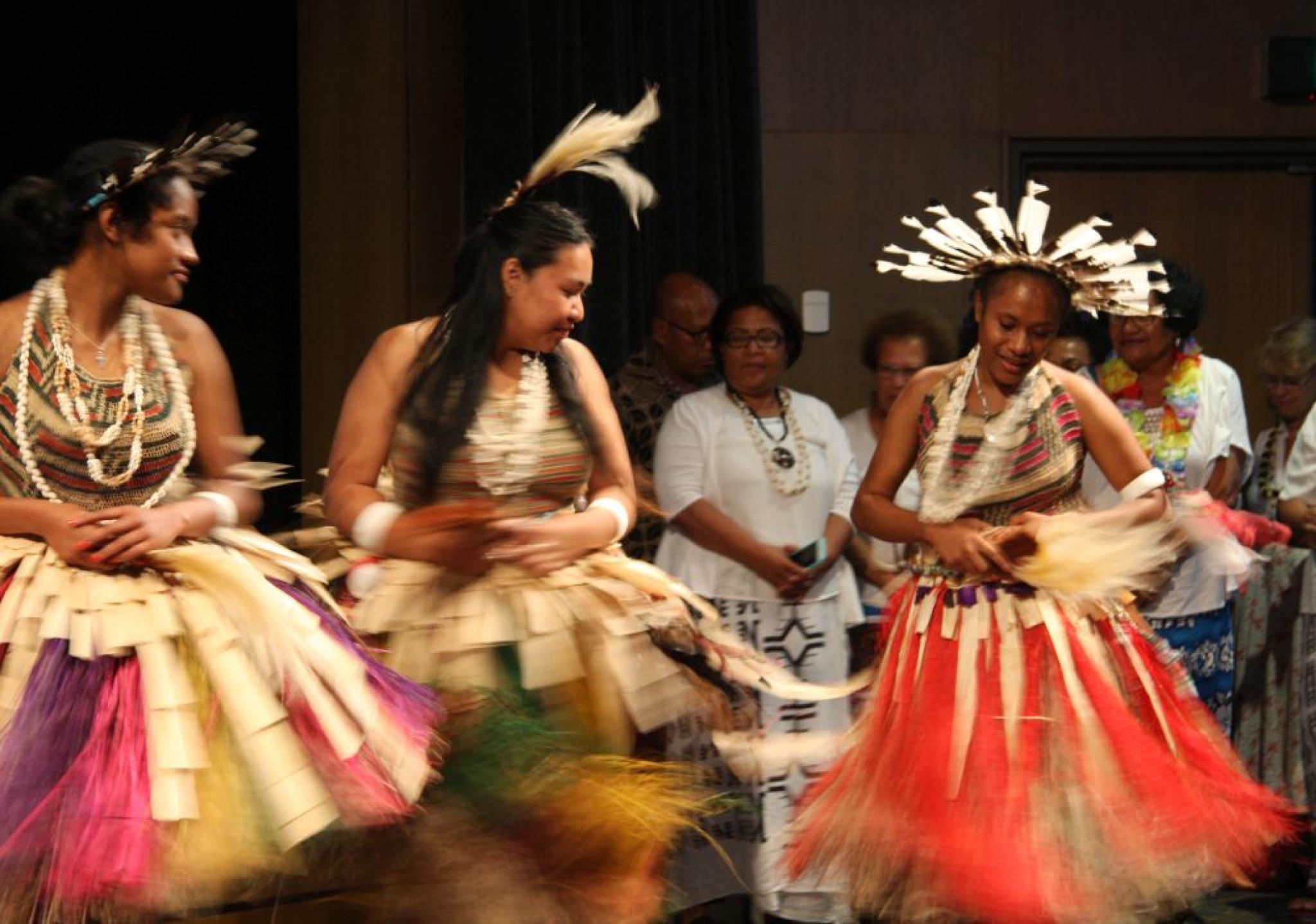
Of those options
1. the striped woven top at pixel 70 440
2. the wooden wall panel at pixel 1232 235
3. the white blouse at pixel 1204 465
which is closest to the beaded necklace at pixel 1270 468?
the white blouse at pixel 1204 465

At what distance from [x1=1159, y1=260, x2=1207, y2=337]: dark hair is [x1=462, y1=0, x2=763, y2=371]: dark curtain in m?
1.32

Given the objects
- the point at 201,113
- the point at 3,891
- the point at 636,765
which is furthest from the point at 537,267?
the point at 201,113

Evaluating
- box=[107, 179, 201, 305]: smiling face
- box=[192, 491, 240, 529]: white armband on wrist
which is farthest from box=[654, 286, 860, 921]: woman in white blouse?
box=[107, 179, 201, 305]: smiling face

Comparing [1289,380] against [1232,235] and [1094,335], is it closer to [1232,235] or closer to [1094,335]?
[1094,335]

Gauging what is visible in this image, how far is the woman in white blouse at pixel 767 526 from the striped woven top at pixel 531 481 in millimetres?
1166

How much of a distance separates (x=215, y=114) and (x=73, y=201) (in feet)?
6.61

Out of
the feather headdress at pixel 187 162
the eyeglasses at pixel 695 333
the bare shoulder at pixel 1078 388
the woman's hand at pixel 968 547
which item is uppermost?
the feather headdress at pixel 187 162

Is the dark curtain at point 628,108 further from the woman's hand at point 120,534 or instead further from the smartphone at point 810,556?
the woman's hand at point 120,534

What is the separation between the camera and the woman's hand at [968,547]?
3154 mm

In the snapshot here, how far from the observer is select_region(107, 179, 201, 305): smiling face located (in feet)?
8.90

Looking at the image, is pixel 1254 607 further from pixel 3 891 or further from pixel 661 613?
pixel 3 891

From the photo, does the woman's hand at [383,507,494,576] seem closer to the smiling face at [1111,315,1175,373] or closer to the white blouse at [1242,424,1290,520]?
the smiling face at [1111,315,1175,373]

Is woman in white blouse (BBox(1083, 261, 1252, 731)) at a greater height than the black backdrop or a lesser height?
lesser

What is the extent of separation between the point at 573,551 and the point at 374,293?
2.63 metres
